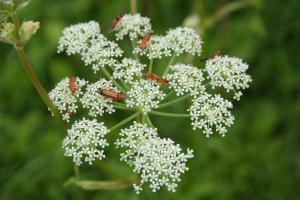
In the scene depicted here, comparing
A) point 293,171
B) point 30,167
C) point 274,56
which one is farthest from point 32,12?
point 293,171

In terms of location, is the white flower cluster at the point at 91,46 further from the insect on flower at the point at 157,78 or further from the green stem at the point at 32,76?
the green stem at the point at 32,76

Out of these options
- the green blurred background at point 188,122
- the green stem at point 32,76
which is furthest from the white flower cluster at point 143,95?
the green blurred background at point 188,122

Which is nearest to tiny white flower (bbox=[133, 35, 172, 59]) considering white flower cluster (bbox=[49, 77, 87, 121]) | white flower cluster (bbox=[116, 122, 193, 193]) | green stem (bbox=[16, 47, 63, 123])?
white flower cluster (bbox=[49, 77, 87, 121])

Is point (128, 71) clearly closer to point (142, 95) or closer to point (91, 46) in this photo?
point (142, 95)

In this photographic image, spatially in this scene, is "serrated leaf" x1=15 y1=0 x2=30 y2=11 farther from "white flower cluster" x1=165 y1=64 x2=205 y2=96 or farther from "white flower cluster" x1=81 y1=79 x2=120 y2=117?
"white flower cluster" x1=165 y1=64 x2=205 y2=96

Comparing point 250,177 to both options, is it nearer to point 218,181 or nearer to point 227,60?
point 218,181
